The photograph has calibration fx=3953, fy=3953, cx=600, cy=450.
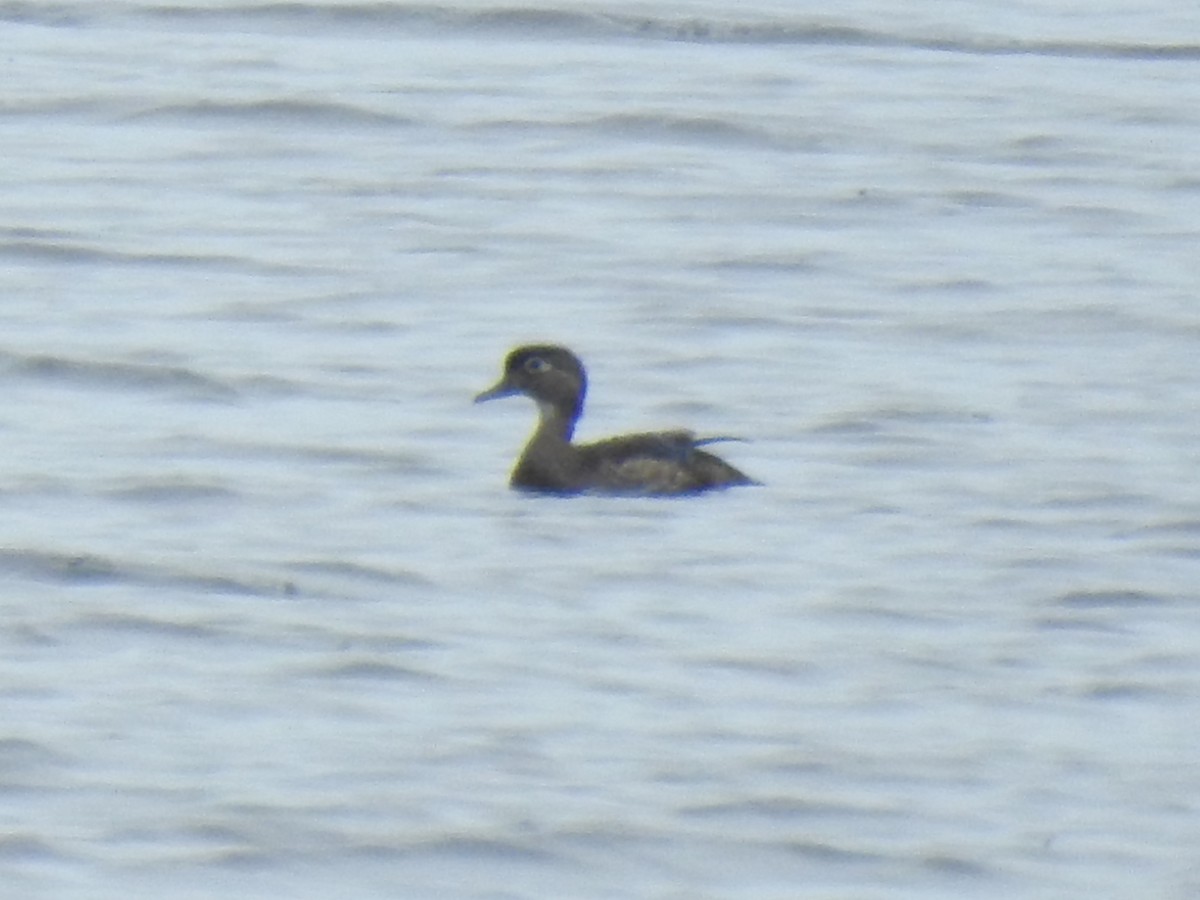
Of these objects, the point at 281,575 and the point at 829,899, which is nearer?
the point at 829,899

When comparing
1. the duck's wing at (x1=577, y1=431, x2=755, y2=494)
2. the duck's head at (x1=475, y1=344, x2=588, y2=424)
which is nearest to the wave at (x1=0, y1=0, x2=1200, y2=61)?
the duck's head at (x1=475, y1=344, x2=588, y2=424)

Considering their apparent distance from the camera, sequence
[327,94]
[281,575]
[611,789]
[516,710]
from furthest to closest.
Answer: [327,94]
[281,575]
[516,710]
[611,789]

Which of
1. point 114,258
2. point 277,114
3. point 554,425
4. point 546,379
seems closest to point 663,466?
point 554,425

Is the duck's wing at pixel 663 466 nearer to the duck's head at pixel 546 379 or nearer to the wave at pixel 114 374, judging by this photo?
the duck's head at pixel 546 379

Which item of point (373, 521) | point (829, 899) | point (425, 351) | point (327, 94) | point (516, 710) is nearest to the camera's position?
point (829, 899)

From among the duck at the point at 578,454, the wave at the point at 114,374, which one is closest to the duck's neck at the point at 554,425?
the duck at the point at 578,454

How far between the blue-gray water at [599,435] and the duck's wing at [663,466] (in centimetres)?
15

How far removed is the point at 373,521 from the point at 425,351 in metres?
3.31

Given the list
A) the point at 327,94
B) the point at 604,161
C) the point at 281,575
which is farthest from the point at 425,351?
the point at 327,94

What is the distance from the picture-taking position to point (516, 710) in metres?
10.2

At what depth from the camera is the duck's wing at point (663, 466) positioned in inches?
531

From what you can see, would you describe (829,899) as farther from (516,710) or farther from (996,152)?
(996,152)

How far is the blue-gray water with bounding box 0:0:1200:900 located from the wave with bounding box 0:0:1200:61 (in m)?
0.04

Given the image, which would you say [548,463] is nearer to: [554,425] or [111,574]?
[554,425]
